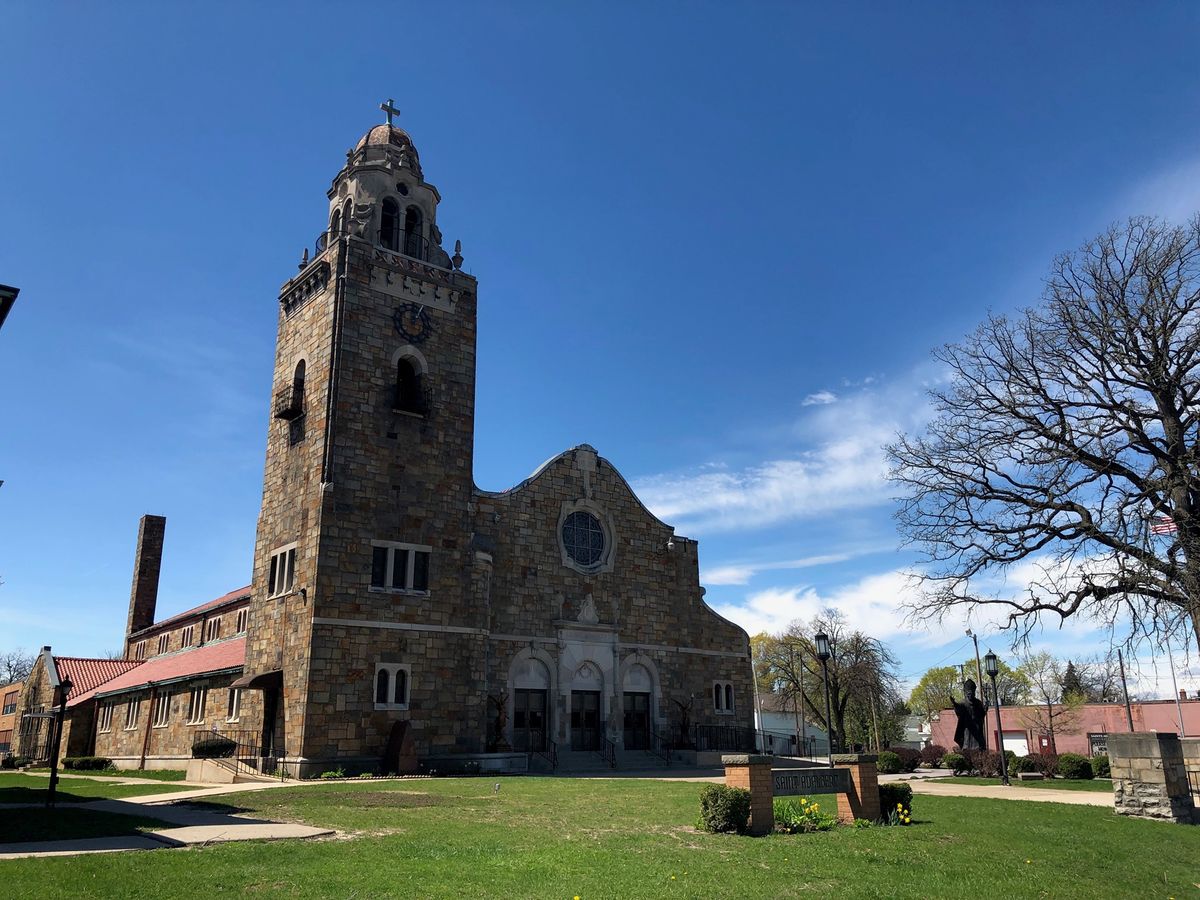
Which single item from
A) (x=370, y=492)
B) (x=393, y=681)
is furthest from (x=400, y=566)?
(x=393, y=681)

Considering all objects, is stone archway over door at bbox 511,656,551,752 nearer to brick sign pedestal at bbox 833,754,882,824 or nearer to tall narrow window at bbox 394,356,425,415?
tall narrow window at bbox 394,356,425,415

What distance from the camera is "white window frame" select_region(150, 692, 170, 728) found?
122ft

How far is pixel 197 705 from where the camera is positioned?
3447 centimetres

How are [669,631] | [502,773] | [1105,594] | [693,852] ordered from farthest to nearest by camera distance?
1. [669,631]
2. [502,773]
3. [1105,594]
4. [693,852]

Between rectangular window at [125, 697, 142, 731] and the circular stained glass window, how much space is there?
21.4m

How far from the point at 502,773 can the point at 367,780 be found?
5.21 metres

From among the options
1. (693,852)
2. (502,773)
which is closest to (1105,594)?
(693,852)

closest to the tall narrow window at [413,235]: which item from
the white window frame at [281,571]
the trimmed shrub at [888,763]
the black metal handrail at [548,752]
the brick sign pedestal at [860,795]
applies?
the white window frame at [281,571]

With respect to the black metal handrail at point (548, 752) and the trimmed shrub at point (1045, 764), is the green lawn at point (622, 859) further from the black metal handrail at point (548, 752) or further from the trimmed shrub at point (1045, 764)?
the black metal handrail at point (548, 752)

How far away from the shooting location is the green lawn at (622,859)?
9.10 metres

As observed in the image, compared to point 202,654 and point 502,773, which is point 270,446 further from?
point 502,773

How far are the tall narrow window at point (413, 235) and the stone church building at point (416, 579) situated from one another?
0.06 metres

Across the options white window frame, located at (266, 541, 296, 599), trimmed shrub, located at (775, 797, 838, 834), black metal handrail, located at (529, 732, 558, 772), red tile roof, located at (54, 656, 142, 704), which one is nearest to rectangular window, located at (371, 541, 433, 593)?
white window frame, located at (266, 541, 296, 599)

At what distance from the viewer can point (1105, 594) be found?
21609mm
